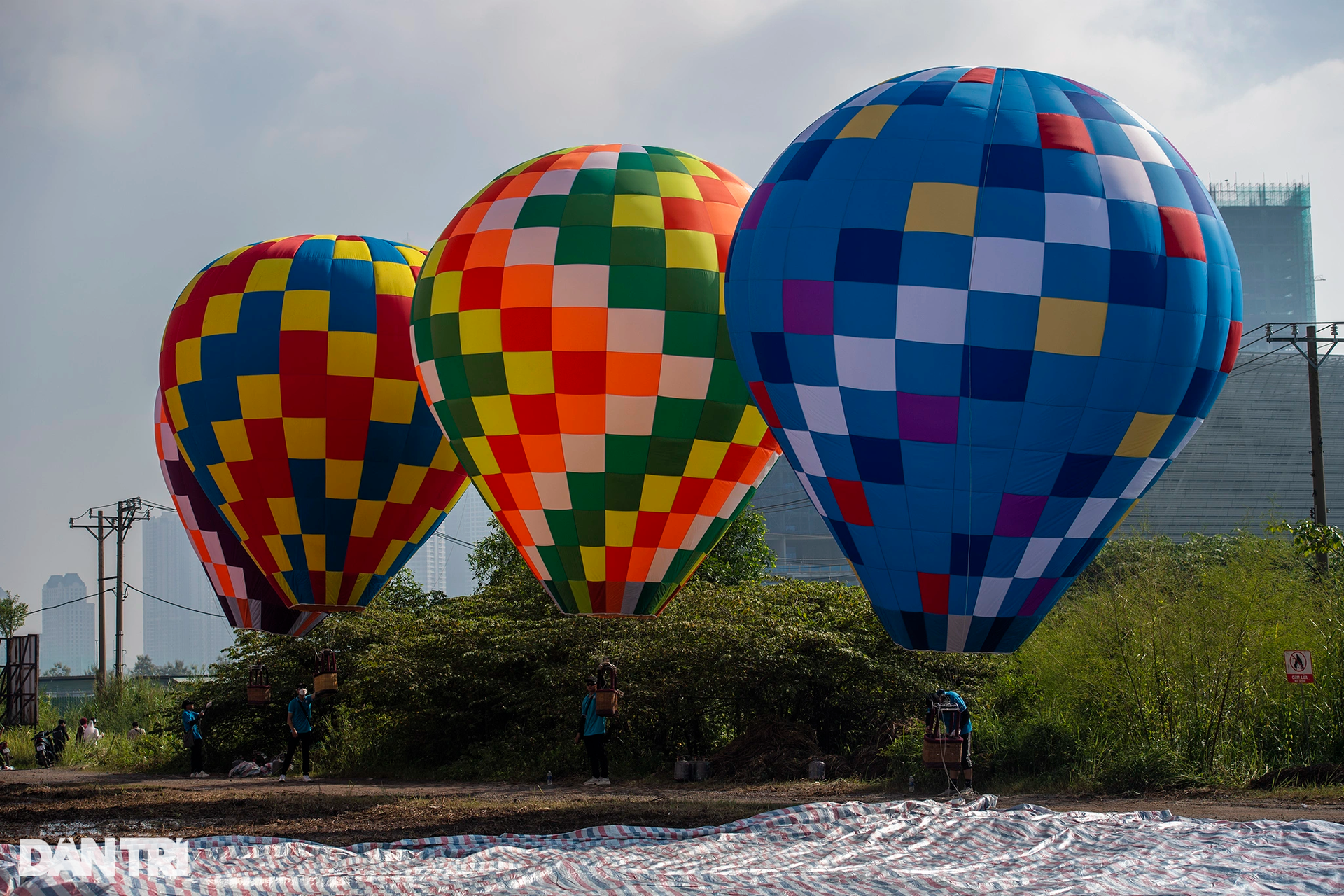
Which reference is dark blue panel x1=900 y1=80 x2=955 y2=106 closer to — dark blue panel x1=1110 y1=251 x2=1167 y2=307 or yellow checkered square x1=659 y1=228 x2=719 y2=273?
dark blue panel x1=1110 y1=251 x2=1167 y2=307

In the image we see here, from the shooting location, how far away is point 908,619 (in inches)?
439

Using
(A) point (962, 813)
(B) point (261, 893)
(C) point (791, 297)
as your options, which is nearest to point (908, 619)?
(A) point (962, 813)

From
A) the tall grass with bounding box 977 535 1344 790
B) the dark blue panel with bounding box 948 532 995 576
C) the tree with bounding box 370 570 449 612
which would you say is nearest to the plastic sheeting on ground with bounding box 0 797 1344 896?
the dark blue panel with bounding box 948 532 995 576

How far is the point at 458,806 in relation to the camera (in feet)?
41.2

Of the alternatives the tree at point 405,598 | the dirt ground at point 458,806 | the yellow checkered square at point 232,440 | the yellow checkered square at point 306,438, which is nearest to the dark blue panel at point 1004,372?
the dirt ground at point 458,806

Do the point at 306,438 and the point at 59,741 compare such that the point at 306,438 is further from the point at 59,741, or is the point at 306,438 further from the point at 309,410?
the point at 59,741

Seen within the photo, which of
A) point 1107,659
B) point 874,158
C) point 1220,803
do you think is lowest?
point 1220,803

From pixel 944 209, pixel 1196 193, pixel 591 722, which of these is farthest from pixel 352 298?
pixel 1196 193

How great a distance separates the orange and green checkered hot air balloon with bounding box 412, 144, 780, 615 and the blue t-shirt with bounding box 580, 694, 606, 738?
1010 millimetres

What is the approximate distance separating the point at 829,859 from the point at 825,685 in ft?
24.3

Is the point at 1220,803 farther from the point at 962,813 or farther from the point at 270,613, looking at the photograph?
the point at 270,613

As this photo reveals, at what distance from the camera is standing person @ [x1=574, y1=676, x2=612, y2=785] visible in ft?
46.8

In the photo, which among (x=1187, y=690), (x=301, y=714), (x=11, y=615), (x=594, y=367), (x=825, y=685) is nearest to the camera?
(x=1187, y=690)

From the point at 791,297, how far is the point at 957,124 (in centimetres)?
199
